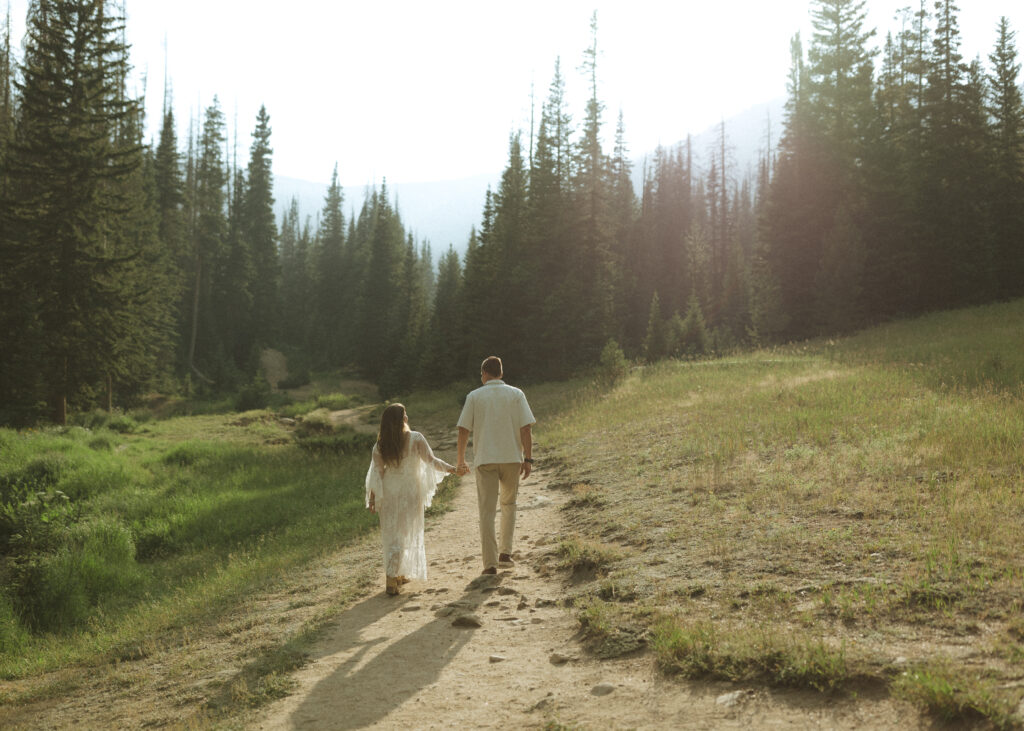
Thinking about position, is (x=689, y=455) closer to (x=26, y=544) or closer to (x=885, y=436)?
(x=885, y=436)

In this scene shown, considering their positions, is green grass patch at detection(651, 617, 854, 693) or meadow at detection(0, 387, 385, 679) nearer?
green grass patch at detection(651, 617, 854, 693)

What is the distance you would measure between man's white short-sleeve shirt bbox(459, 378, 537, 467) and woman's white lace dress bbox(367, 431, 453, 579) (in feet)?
1.74

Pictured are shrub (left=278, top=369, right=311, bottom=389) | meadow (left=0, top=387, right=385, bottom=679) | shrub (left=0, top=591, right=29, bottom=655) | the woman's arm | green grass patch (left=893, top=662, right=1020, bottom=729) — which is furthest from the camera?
shrub (left=278, top=369, right=311, bottom=389)

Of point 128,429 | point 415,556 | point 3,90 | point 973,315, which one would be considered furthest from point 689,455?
point 3,90

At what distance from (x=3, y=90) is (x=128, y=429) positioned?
28.3 meters

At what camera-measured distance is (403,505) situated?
7785mm

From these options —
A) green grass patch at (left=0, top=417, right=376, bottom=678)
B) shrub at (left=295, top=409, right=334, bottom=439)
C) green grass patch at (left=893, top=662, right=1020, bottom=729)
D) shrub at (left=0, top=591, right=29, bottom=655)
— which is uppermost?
shrub at (left=295, top=409, right=334, bottom=439)

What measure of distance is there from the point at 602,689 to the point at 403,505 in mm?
3693

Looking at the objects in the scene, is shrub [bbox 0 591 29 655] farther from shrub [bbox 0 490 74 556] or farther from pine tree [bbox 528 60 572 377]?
pine tree [bbox 528 60 572 377]

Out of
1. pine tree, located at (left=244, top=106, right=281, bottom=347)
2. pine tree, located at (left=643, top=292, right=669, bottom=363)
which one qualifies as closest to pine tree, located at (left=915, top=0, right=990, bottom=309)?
pine tree, located at (left=643, top=292, right=669, bottom=363)

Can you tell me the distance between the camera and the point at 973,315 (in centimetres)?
3192

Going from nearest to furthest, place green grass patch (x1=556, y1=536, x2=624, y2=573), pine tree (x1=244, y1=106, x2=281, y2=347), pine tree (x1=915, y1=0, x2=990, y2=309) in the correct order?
green grass patch (x1=556, y1=536, x2=624, y2=573), pine tree (x1=915, y1=0, x2=990, y2=309), pine tree (x1=244, y1=106, x2=281, y2=347)

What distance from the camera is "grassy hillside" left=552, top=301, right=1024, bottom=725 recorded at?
14.3 feet

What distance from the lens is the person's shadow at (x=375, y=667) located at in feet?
15.7
